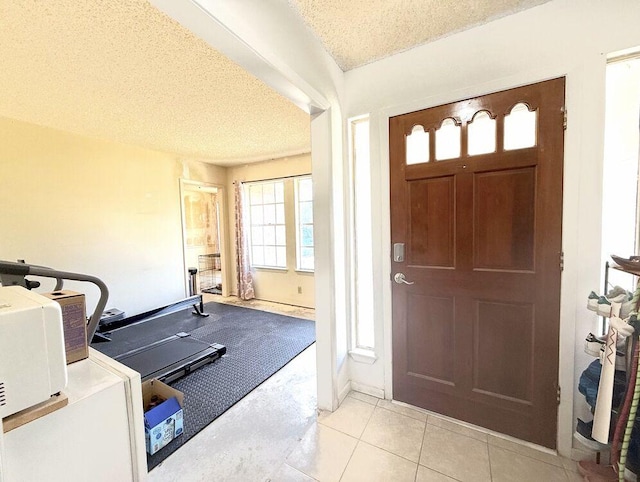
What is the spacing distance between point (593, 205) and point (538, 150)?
0.38 metres

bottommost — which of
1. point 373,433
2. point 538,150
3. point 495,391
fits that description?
point 373,433

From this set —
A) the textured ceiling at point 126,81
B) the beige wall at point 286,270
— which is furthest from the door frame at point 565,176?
the beige wall at point 286,270

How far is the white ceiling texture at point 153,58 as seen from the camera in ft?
4.60

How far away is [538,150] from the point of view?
1.43m

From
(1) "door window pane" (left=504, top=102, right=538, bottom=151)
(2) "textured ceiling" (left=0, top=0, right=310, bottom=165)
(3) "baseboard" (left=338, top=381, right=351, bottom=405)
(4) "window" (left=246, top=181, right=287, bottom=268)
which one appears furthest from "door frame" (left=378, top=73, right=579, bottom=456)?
(4) "window" (left=246, top=181, right=287, bottom=268)

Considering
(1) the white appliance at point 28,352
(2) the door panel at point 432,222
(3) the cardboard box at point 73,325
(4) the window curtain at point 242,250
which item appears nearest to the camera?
(1) the white appliance at point 28,352

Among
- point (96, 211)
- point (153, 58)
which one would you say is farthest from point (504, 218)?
point (96, 211)

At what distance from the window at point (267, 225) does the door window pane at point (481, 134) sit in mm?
3301

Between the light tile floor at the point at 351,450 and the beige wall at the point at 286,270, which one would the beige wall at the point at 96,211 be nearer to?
the beige wall at the point at 286,270

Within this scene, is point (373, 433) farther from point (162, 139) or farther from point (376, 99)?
point (162, 139)

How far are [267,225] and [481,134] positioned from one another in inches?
147

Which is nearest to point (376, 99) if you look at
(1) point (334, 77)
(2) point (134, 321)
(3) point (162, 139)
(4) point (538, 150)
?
(1) point (334, 77)

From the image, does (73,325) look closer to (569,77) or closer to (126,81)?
(126,81)

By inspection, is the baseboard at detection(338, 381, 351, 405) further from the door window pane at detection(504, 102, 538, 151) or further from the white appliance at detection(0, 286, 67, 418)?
the door window pane at detection(504, 102, 538, 151)
